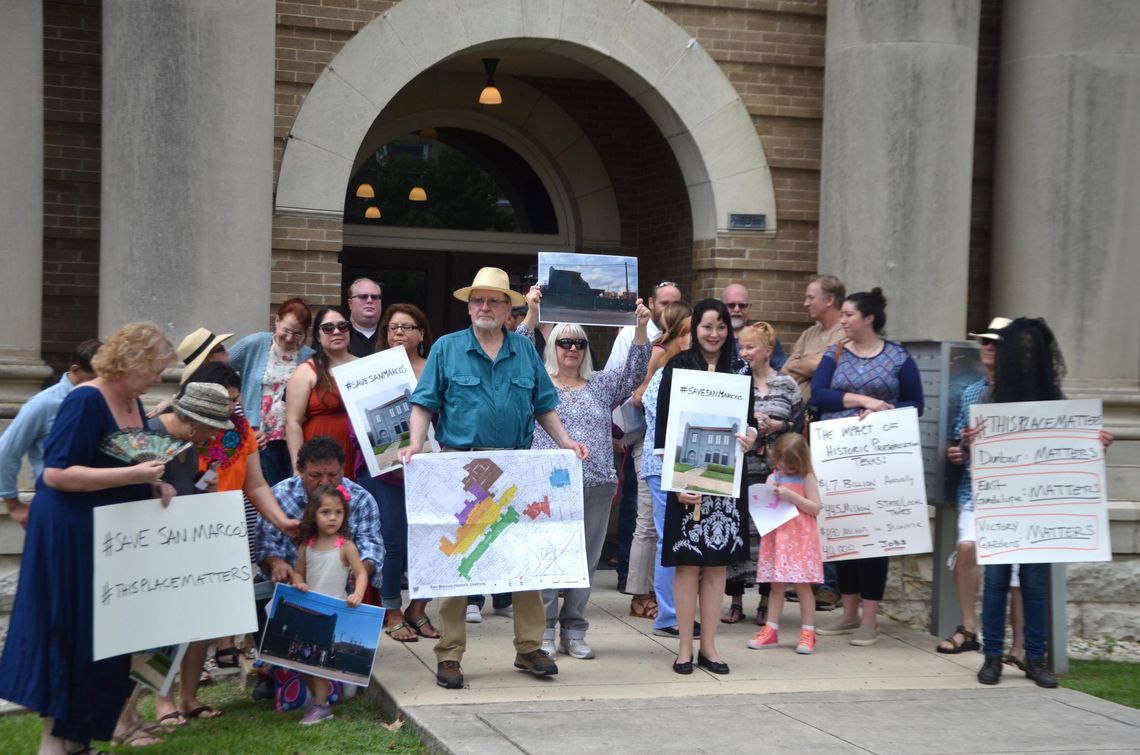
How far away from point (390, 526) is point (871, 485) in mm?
2840

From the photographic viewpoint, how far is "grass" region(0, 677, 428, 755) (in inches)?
236

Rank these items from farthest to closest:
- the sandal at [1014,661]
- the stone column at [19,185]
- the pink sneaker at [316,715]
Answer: the stone column at [19,185], the sandal at [1014,661], the pink sneaker at [316,715]

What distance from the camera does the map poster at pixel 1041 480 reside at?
293 inches

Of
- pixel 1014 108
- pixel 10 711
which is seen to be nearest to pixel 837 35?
pixel 1014 108

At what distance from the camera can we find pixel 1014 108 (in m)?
11.2

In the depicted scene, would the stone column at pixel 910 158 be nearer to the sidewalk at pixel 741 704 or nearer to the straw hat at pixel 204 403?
the sidewalk at pixel 741 704

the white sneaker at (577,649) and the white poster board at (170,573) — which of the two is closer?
the white poster board at (170,573)

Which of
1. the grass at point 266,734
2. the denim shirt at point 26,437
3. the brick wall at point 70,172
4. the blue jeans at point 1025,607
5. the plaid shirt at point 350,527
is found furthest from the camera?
the brick wall at point 70,172

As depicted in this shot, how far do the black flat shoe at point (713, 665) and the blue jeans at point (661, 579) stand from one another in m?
0.69

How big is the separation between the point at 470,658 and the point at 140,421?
2.58 meters

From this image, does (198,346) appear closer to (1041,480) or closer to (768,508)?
(768,508)

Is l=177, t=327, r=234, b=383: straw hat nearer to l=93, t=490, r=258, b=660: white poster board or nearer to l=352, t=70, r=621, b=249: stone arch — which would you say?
l=93, t=490, r=258, b=660: white poster board

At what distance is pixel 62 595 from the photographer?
5.30 metres

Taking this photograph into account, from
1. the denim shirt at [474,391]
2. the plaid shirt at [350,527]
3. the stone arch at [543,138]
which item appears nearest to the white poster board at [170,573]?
the plaid shirt at [350,527]
